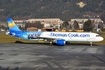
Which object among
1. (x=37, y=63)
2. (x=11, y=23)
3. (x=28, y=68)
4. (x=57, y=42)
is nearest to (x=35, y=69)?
(x=28, y=68)

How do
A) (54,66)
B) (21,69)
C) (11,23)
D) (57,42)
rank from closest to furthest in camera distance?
(21,69), (54,66), (57,42), (11,23)

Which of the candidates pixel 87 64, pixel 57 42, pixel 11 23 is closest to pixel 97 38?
pixel 57 42

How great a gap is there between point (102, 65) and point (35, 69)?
6.49 m

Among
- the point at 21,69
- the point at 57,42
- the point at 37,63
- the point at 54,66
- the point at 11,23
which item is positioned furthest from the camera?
the point at 11,23

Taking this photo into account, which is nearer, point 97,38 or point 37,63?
point 37,63

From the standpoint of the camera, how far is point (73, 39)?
5228 centimetres

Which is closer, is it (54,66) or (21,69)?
(21,69)

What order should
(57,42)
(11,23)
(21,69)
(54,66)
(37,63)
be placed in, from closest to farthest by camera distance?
A: (21,69), (54,66), (37,63), (57,42), (11,23)

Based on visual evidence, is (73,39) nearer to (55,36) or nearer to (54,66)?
(55,36)

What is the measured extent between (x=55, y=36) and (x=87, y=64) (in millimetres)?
26419

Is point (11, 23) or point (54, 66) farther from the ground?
point (11, 23)

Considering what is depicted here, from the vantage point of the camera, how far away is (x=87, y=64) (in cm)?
2681

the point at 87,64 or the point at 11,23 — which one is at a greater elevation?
the point at 11,23

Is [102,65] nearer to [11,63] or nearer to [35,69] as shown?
[35,69]
